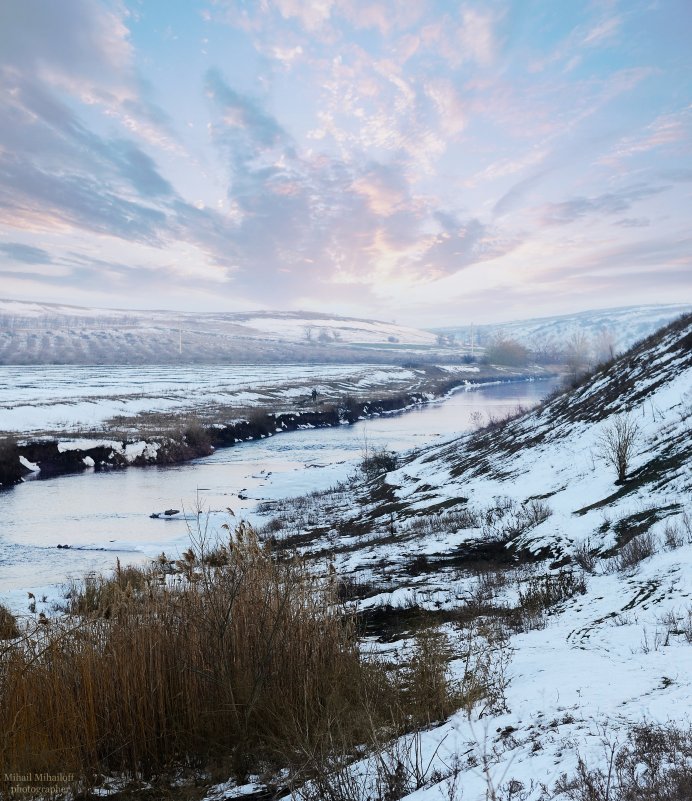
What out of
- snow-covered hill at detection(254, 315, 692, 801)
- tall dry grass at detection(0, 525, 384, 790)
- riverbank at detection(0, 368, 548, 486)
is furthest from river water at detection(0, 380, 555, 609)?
snow-covered hill at detection(254, 315, 692, 801)

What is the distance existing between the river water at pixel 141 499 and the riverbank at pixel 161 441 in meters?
1.58

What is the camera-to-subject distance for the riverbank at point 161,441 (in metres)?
34.1

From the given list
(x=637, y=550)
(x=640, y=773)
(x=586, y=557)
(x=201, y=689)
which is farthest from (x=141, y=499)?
(x=640, y=773)

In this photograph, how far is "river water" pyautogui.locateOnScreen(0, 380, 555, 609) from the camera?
1822 cm

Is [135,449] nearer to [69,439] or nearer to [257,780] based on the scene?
[69,439]

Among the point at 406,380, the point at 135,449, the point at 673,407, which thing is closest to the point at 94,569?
the point at 673,407

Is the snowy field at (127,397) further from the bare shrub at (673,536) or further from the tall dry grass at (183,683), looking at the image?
the bare shrub at (673,536)

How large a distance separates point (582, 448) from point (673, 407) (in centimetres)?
285

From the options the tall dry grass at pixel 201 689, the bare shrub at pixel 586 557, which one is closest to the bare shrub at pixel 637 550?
the bare shrub at pixel 586 557

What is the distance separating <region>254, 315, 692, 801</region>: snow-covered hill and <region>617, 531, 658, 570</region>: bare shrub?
4 centimetres

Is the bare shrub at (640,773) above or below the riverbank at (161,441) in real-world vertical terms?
above

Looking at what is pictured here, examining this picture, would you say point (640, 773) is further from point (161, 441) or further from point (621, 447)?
point (161, 441)

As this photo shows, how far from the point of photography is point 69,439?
37.4 m

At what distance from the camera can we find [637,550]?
8758 millimetres
